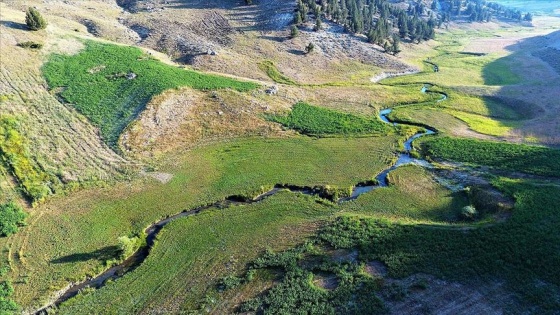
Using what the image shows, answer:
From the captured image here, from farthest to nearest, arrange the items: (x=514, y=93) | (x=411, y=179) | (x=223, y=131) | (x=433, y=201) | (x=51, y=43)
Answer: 1. (x=514, y=93)
2. (x=51, y=43)
3. (x=223, y=131)
4. (x=411, y=179)
5. (x=433, y=201)

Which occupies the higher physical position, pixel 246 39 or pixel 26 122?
pixel 246 39

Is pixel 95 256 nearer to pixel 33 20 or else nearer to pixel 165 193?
pixel 165 193

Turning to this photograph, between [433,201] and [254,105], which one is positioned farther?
[254,105]

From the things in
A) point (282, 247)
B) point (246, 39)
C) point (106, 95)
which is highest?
point (246, 39)

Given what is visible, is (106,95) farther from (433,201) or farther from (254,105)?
(433,201)

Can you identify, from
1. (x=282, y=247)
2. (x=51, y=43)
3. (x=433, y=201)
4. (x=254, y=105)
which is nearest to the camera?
(x=282, y=247)

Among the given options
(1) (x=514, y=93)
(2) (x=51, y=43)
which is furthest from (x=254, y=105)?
(1) (x=514, y=93)

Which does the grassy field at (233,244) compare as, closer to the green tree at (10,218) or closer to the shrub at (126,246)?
the shrub at (126,246)

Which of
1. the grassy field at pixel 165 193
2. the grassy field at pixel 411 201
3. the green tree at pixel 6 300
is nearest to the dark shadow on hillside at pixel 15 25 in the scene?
the grassy field at pixel 165 193
